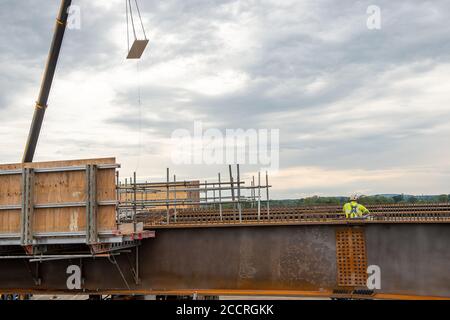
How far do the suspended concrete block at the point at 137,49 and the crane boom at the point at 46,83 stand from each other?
526 centimetres

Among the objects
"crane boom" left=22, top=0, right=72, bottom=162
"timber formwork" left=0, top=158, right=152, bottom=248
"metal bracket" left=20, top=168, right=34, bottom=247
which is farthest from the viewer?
"crane boom" left=22, top=0, right=72, bottom=162

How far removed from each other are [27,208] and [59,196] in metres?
→ 0.85

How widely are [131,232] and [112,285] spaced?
227 centimetres

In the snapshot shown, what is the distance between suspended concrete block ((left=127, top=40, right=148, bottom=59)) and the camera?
17.0 metres

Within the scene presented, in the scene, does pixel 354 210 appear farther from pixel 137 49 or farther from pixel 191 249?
pixel 137 49

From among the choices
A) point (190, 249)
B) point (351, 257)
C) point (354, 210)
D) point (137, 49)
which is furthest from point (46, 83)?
point (351, 257)

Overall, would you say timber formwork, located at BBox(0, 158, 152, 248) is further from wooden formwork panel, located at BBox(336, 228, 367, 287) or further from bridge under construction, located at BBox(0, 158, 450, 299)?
wooden formwork panel, located at BBox(336, 228, 367, 287)

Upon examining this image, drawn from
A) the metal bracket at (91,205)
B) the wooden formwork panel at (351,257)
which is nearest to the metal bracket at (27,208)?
the metal bracket at (91,205)

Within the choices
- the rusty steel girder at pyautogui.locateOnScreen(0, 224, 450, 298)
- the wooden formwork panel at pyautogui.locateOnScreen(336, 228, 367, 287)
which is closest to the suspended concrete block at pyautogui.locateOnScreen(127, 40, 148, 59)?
the rusty steel girder at pyautogui.locateOnScreen(0, 224, 450, 298)

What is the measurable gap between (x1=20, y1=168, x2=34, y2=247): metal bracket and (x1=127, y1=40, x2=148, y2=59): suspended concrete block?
849cm

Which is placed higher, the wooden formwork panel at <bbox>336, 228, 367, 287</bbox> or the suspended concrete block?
the suspended concrete block

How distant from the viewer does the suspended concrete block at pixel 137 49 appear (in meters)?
17.0

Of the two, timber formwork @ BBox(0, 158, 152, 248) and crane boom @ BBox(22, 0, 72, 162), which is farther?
crane boom @ BBox(22, 0, 72, 162)

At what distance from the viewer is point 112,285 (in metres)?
11.7
